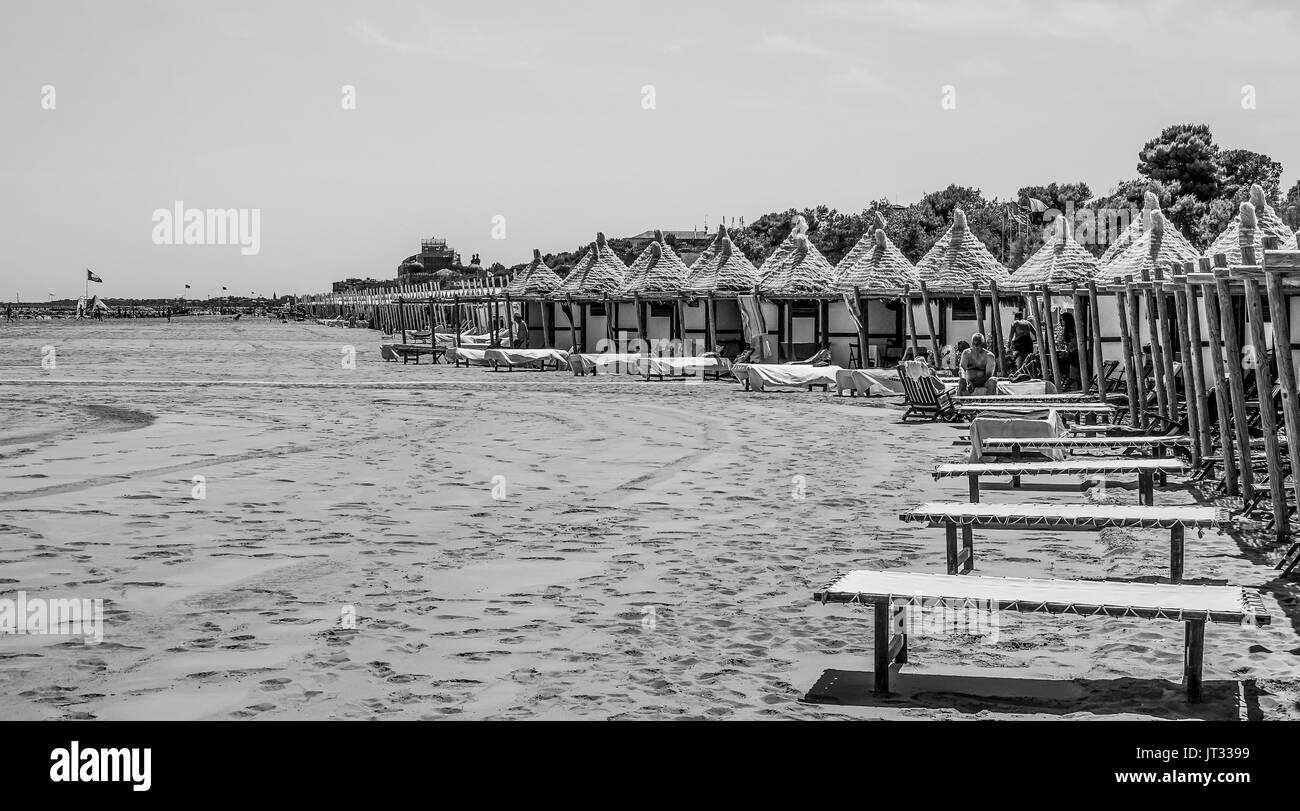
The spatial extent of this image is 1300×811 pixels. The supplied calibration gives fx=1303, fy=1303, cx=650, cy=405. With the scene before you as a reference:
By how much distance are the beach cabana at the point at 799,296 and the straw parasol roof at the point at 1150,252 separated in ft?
32.2

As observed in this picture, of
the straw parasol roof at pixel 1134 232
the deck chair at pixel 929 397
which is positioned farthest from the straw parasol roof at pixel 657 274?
the deck chair at pixel 929 397

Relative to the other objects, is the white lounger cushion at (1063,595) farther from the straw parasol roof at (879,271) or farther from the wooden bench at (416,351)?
the wooden bench at (416,351)

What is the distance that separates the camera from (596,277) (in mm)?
31625

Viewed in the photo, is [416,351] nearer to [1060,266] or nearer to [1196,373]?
[1060,266]

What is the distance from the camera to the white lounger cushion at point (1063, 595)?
4691 millimetres

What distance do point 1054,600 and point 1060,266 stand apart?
44.0 feet

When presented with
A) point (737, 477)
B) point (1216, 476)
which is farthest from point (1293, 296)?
point (737, 477)

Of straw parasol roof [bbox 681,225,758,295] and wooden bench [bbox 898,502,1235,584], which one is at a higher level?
straw parasol roof [bbox 681,225,758,295]

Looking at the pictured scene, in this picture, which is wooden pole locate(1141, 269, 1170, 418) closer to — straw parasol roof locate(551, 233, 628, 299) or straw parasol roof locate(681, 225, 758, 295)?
straw parasol roof locate(681, 225, 758, 295)

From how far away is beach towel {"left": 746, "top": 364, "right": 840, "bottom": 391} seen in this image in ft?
69.7

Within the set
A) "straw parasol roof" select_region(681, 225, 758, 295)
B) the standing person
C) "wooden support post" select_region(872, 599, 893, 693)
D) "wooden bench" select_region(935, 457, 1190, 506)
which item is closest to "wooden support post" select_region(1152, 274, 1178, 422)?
"wooden bench" select_region(935, 457, 1190, 506)

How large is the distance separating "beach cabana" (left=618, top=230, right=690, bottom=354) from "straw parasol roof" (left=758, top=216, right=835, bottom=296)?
2840mm

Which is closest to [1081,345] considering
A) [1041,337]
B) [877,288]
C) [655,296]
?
[1041,337]
